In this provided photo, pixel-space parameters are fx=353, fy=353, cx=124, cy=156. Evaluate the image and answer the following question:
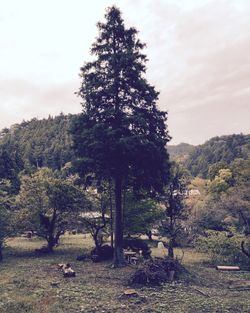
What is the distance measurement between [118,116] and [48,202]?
10837 millimetres

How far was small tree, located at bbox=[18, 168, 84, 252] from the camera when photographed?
29719 mm

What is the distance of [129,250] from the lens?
92.2 ft

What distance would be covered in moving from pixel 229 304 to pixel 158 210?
16192 mm

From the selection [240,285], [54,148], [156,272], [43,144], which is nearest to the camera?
[240,285]

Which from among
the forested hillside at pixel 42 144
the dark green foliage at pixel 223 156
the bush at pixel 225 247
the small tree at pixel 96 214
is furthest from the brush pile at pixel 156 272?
the dark green foliage at pixel 223 156

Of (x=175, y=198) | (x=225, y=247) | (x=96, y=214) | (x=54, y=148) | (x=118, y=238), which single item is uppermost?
(x=54, y=148)

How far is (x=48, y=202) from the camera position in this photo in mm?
29859

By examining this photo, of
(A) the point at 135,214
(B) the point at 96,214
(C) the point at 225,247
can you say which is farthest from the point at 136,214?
(C) the point at 225,247

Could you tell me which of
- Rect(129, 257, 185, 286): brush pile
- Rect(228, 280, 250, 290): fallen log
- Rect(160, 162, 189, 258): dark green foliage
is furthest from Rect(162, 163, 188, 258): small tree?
Rect(228, 280, 250, 290): fallen log

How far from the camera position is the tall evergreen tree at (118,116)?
23094 millimetres

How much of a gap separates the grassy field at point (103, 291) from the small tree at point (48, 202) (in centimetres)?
486

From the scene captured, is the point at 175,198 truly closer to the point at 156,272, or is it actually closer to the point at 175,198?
the point at 175,198

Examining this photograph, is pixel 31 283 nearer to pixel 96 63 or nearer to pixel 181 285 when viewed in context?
pixel 181 285

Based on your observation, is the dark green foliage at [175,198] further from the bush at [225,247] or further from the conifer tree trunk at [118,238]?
the conifer tree trunk at [118,238]
